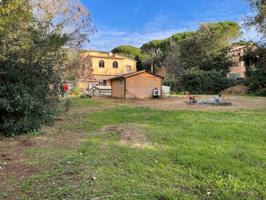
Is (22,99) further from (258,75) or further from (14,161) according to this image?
(258,75)

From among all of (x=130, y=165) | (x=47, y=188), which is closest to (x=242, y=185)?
Result: (x=130, y=165)

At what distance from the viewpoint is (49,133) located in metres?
7.29

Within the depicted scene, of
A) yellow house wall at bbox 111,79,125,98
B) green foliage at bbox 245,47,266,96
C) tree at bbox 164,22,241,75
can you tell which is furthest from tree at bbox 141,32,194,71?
yellow house wall at bbox 111,79,125,98

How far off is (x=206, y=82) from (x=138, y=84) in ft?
34.3

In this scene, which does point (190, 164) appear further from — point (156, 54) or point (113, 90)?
point (156, 54)

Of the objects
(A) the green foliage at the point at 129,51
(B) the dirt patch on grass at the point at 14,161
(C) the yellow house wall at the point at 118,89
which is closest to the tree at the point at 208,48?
(C) the yellow house wall at the point at 118,89

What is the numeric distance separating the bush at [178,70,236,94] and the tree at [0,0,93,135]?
22052 millimetres

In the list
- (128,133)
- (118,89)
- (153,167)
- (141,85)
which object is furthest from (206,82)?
(153,167)

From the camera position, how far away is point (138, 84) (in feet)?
72.0

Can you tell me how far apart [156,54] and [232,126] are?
4204 cm

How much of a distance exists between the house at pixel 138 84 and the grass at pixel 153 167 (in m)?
14.9

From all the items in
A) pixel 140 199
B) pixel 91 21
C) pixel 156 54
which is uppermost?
pixel 156 54

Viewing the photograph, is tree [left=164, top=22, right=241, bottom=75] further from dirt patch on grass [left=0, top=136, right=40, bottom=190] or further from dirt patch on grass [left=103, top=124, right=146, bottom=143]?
dirt patch on grass [left=0, top=136, right=40, bottom=190]

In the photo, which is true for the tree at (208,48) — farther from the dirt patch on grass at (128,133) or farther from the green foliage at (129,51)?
the dirt patch on grass at (128,133)
